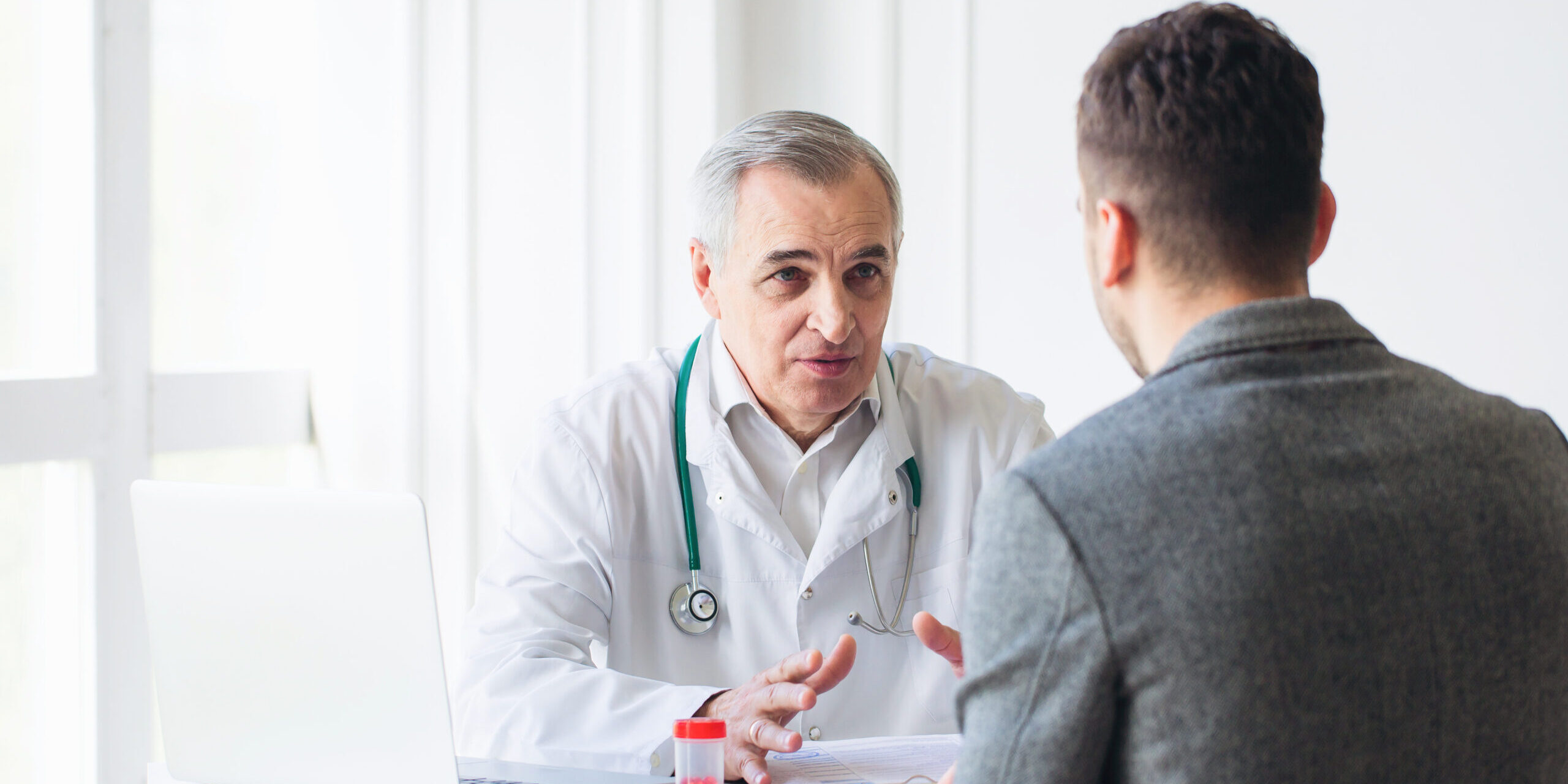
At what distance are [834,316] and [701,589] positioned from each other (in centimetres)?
48

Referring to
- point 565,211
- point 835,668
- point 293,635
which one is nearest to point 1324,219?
point 835,668

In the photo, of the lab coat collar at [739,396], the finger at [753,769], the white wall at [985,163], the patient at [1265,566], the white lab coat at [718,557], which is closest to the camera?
the patient at [1265,566]

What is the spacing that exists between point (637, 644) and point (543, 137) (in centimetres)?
153

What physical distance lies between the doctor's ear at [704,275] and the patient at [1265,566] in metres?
1.25

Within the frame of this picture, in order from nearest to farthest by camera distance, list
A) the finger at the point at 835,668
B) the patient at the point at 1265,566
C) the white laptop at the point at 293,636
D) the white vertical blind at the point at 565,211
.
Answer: the patient at the point at 1265,566 < the white laptop at the point at 293,636 < the finger at the point at 835,668 < the white vertical blind at the point at 565,211

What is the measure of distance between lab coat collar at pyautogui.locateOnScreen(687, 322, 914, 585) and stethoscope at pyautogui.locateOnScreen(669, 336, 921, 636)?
24 millimetres

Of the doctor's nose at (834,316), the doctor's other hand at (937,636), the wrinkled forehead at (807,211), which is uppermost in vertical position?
the wrinkled forehead at (807,211)

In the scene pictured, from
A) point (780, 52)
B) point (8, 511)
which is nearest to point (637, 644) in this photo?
point (8, 511)

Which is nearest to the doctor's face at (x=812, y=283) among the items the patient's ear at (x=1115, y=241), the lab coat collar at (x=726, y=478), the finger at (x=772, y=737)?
the lab coat collar at (x=726, y=478)

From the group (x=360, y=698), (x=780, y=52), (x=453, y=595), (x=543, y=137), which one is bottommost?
(x=453, y=595)

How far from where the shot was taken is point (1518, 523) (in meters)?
0.84

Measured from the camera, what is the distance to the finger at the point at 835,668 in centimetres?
147

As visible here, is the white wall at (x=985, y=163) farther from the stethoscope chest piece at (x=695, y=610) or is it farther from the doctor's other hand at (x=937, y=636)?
the doctor's other hand at (x=937, y=636)

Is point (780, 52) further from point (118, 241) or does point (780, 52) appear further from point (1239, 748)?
point (1239, 748)
